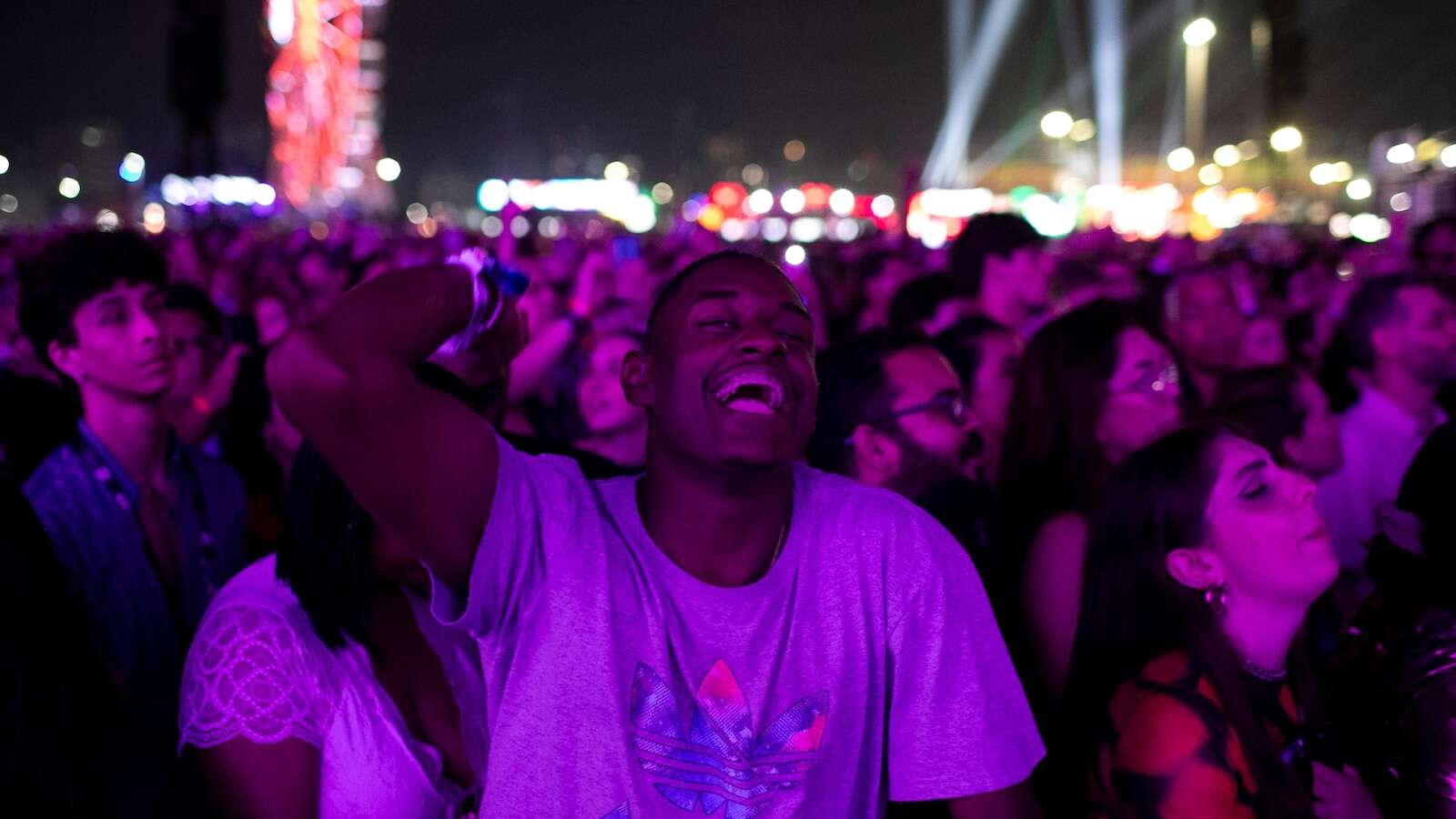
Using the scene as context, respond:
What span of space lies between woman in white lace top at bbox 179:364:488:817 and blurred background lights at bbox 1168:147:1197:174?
222 feet

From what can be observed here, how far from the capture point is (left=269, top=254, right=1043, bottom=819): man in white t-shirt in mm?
1798

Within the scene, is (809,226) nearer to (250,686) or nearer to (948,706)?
(250,686)

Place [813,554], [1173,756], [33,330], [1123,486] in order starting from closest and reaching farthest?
[813,554], [1173,756], [1123,486], [33,330]

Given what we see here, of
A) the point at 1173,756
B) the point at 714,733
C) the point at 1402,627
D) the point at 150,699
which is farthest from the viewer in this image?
the point at 150,699

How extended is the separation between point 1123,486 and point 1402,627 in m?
0.58

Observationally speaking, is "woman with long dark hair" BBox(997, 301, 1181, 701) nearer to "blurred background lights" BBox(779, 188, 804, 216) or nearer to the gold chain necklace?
the gold chain necklace

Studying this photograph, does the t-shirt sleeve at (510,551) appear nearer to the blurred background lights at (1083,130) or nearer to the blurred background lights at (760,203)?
the blurred background lights at (760,203)

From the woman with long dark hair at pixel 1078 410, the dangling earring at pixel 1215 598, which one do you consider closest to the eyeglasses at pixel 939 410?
the woman with long dark hair at pixel 1078 410

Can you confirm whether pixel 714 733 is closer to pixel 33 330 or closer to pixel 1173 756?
pixel 1173 756

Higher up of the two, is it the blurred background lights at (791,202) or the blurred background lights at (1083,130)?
the blurred background lights at (1083,130)

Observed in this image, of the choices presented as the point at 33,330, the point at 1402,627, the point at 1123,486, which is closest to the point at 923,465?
the point at 1123,486

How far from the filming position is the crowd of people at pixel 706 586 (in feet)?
6.00

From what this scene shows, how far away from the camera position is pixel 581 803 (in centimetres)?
180

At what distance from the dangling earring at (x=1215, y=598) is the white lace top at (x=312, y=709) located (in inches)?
55.3
